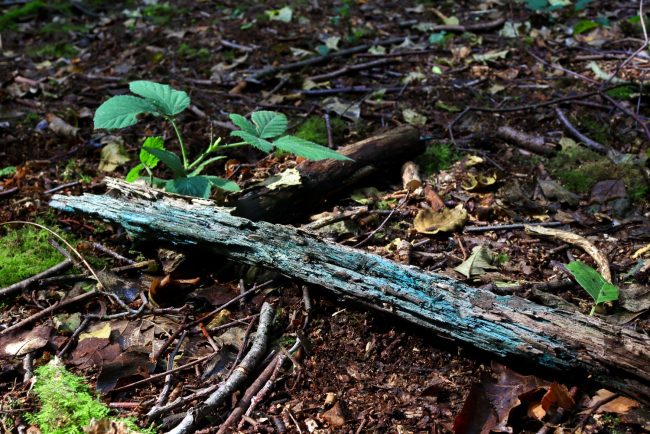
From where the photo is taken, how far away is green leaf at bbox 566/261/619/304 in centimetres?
238

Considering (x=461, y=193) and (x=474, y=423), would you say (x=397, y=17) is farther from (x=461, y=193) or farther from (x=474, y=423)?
(x=474, y=423)

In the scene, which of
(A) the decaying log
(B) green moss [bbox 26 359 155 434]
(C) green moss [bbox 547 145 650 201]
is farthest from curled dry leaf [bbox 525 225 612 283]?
(B) green moss [bbox 26 359 155 434]

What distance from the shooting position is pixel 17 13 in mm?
7188

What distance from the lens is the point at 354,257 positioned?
2.41 meters

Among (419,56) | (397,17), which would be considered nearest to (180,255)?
(419,56)

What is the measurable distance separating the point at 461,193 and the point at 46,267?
2474 millimetres

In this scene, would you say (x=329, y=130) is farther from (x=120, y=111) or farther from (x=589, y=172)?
(x=589, y=172)

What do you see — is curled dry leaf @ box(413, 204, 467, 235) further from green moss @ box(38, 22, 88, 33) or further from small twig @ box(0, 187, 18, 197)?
green moss @ box(38, 22, 88, 33)

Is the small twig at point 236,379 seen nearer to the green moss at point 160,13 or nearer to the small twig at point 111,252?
the small twig at point 111,252

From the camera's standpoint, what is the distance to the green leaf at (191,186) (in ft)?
9.34

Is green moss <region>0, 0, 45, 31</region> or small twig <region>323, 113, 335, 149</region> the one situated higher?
green moss <region>0, 0, 45, 31</region>

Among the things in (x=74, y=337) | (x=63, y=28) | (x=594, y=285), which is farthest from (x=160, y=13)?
(x=594, y=285)

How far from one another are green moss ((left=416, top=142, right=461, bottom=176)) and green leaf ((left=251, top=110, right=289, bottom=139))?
1139mm

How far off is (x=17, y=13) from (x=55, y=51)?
66.7 inches
